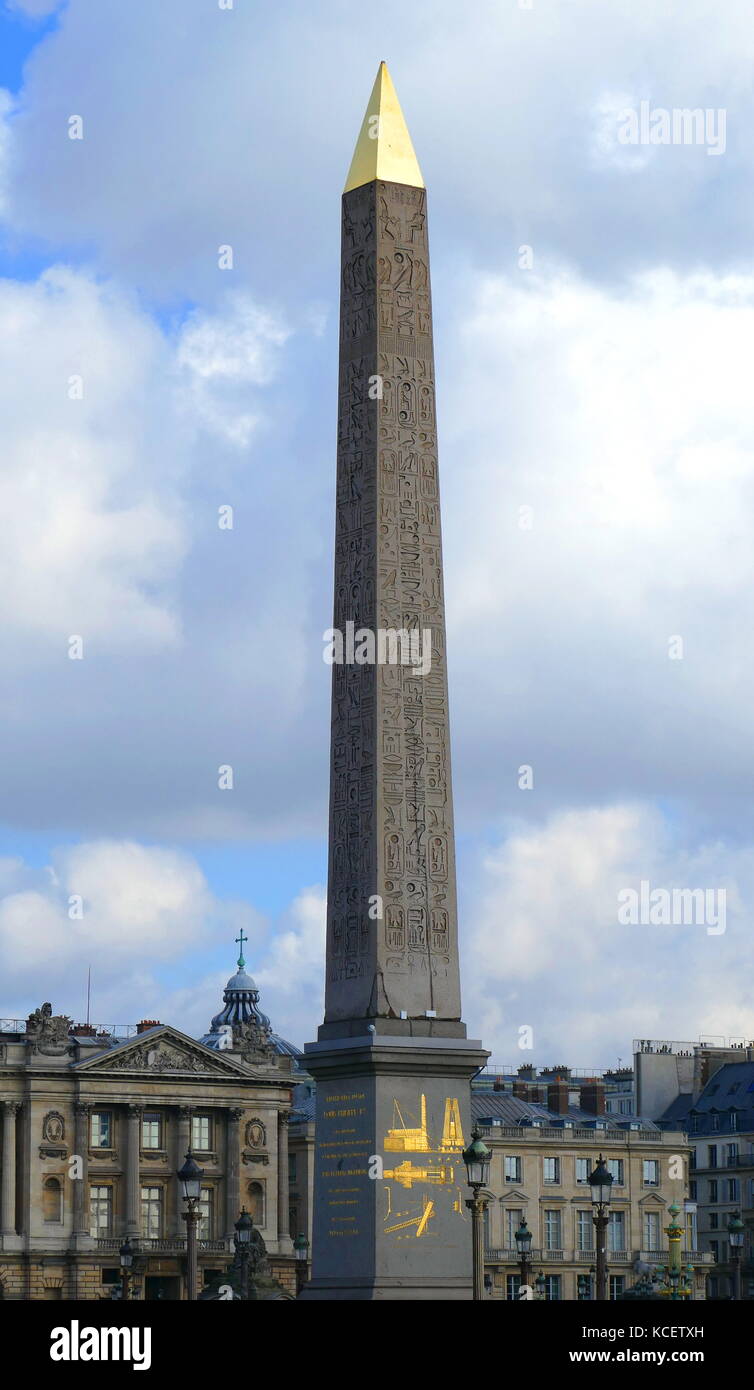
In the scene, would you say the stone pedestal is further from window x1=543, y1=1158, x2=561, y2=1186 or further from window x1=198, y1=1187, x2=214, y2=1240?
window x1=543, y1=1158, x2=561, y2=1186

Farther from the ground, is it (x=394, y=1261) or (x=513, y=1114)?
(x=513, y=1114)

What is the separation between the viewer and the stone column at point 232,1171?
109 metres

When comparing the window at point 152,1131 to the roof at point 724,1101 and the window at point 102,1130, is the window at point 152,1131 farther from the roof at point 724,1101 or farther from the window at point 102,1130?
the roof at point 724,1101

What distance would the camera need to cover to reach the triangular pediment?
106250 mm

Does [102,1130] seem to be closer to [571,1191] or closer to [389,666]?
[571,1191]

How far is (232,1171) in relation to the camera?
109 m

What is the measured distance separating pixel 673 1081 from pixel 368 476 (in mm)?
86676

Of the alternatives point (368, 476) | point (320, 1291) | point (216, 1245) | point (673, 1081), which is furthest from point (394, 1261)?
point (673, 1081)

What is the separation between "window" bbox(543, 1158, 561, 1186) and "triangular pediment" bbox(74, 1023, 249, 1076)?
41.8 feet

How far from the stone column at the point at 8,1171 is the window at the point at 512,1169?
64.7 ft

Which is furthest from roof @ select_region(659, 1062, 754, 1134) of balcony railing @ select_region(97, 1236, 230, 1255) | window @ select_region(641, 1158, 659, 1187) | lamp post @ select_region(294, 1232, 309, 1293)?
balcony railing @ select_region(97, 1236, 230, 1255)

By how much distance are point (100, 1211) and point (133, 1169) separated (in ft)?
6.86

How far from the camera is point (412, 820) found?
38531 millimetres
